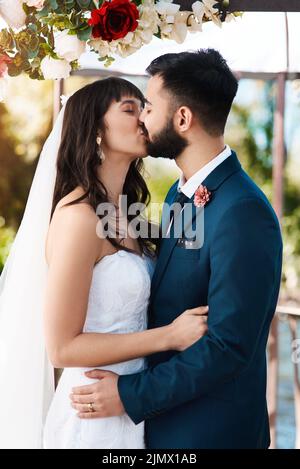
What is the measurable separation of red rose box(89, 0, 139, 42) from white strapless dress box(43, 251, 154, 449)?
718mm

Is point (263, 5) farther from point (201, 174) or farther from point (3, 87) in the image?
point (3, 87)

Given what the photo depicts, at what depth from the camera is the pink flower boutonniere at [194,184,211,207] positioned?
236 centimetres

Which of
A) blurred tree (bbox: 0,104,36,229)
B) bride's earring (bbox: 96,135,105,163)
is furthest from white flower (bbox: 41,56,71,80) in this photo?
blurred tree (bbox: 0,104,36,229)

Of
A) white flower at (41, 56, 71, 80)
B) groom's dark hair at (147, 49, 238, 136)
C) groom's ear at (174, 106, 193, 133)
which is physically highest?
white flower at (41, 56, 71, 80)

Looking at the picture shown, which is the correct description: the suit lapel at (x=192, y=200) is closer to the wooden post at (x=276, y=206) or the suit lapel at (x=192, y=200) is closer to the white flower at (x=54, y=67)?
the white flower at (x=54, y=67)

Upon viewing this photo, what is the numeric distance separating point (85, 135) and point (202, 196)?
48 centimetres

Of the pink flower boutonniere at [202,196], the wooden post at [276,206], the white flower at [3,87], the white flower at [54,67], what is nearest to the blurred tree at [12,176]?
the wooden post at [276,206]

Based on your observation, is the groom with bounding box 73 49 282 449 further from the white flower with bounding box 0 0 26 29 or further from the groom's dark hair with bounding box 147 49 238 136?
the white flower with bounding box 0 0 26 29

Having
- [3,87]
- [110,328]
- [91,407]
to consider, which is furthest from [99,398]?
[3,87]

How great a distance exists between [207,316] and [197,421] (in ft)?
1.09

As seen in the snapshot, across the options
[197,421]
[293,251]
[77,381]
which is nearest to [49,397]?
[77,381]

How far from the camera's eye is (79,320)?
2350 mm
